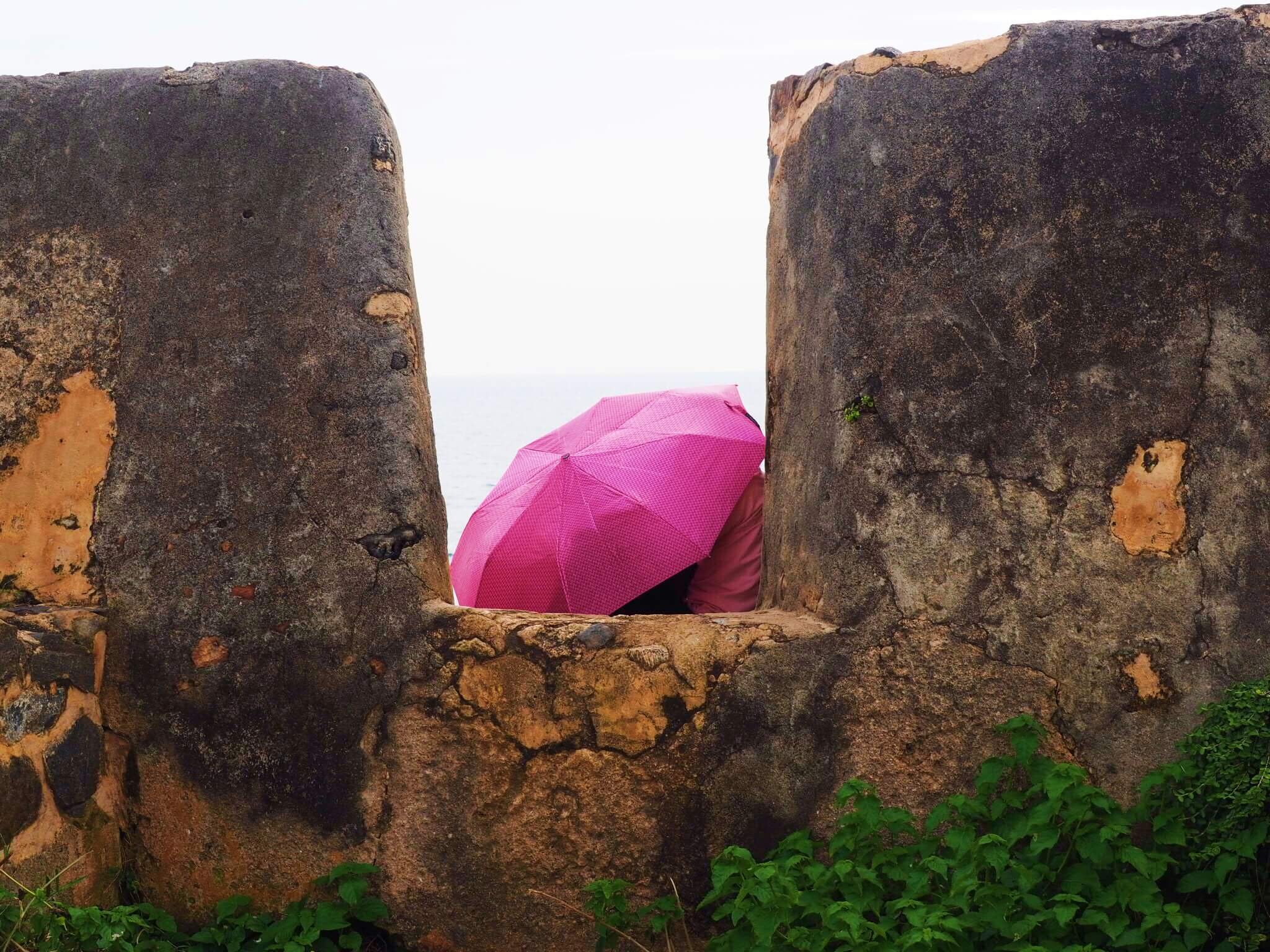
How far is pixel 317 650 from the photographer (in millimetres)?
2822

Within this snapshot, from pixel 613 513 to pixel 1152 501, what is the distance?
1467 mm

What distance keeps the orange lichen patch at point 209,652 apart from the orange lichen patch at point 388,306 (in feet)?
2.60

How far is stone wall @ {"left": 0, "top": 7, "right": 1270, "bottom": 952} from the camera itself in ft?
8.87

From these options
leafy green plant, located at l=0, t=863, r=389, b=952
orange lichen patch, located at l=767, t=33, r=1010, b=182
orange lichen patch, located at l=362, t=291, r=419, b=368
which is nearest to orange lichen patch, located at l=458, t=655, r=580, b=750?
leafy green plant, located at l=0, t=863, r=389, b=952

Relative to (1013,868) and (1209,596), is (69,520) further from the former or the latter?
(1209,596)

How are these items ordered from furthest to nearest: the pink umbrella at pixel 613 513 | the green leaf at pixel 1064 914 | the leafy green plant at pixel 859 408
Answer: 1. the pink umbrella at pixel 613 513
2. the leafy green plant at pixel 859 408
3. the green leaf at pixel 1064 914

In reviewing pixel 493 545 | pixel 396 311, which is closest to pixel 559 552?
pixel 493 545

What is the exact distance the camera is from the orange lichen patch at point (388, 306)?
2.92m

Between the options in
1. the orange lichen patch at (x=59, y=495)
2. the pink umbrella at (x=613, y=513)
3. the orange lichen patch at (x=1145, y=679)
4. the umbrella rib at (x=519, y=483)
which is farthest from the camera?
the umbrella rib at (x=519, y=483)

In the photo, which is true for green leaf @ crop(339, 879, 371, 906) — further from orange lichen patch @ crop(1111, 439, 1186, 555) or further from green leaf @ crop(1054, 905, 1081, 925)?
orange lichen patch @ crop(1111, 439, 1186, 555)

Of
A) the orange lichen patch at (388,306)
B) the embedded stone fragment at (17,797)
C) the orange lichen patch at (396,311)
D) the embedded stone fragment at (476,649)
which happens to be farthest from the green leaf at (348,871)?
the orange lichen patch at (388,306)

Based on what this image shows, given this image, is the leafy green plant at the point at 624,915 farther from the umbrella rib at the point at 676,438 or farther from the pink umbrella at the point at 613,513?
the umbrella rib at the point at 676,438

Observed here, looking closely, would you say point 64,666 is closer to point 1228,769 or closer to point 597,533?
point 597,533

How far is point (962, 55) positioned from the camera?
283cm
